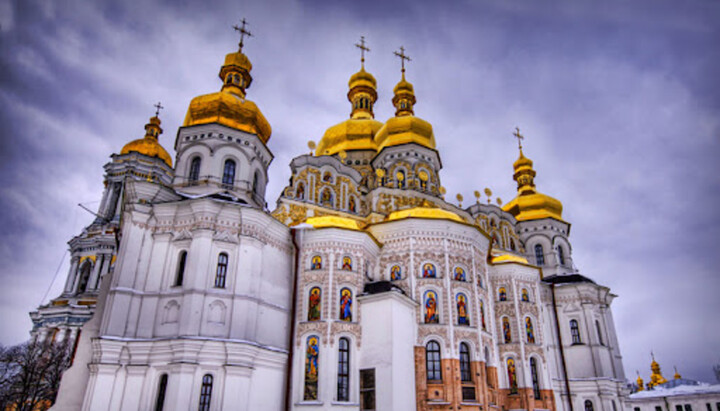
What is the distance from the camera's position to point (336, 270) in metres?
19.0

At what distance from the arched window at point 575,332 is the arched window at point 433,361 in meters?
11.6

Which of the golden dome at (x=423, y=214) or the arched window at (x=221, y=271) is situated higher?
the golden dome at (x=423, y=214)

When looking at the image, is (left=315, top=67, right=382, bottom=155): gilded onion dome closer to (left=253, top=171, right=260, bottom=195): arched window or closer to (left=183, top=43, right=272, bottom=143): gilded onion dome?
(left=183, top=43, right=272, bottom=143): gilded onion dome

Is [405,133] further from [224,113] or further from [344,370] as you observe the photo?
[344,370]

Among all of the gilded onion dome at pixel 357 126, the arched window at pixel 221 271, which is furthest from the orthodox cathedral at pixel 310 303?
the gilded onion dome at pixel 357 126

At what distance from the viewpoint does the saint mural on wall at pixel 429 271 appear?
20.2 meters


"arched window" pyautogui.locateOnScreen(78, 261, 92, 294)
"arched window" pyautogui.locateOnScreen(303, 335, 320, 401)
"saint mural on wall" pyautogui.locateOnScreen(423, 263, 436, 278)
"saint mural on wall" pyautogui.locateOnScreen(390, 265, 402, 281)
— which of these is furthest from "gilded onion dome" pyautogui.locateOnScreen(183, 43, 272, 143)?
"arched window" pyautogui.locateOnScreen(78, 261, 92, 294)

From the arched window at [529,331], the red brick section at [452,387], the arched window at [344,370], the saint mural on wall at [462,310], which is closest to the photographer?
the arched window at [344,370]

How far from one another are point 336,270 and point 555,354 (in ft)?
47.7

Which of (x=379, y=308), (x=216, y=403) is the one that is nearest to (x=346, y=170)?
(x=379, y=308)

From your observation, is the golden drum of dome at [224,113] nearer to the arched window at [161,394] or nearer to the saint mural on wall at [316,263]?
the saint mural on wall at [316,263]

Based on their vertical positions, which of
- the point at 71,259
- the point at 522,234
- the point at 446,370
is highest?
the point at 522,234

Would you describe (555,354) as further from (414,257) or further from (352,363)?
(352,363)

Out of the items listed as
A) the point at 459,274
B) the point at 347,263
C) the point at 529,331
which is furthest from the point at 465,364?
the point at 347,263
